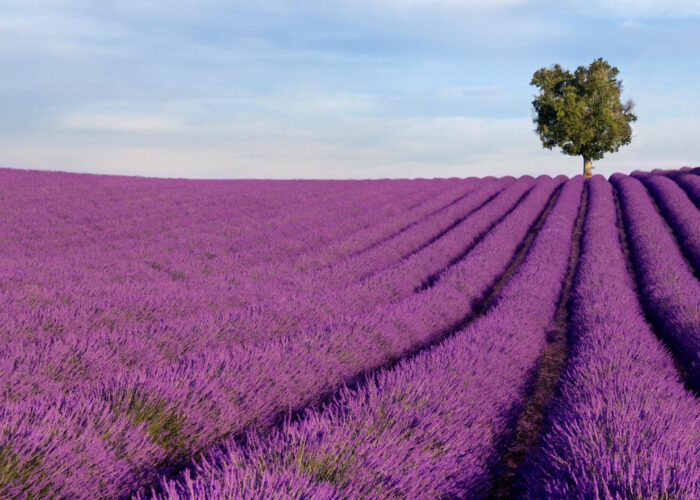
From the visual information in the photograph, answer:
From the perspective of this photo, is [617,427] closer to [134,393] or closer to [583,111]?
[134,393]

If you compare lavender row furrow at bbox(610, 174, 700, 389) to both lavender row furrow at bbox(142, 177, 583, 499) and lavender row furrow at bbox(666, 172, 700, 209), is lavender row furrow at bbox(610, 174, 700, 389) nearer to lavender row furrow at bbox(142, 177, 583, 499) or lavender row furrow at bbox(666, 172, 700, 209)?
lavender row furrow at bbox(142, 177, 583, 499)

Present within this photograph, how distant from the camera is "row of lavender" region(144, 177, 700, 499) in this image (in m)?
2.37

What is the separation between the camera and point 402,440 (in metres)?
2.94

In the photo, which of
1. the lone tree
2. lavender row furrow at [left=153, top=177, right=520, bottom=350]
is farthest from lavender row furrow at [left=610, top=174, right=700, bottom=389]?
the lone tree

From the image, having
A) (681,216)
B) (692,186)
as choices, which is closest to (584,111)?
(692,186)

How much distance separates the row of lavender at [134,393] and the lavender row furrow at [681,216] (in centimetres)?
973

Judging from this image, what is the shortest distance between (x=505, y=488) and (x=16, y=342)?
3969mm

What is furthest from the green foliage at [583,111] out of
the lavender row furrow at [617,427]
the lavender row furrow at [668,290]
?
the lavender row furrow at [617,427]

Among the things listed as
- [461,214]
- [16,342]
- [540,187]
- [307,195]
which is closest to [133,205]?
[307,195]

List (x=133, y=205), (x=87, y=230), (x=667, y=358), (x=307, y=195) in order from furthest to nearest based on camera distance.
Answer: (x=307, y=195) → (x=133, y=205) → (x=87, y=230) → (x=667, y=358)

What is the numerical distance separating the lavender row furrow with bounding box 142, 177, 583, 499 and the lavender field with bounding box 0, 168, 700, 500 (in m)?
0.02

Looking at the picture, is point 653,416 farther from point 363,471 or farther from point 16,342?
point 16,342

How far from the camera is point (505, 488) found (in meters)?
3.73

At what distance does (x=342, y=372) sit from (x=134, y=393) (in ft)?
6.03
